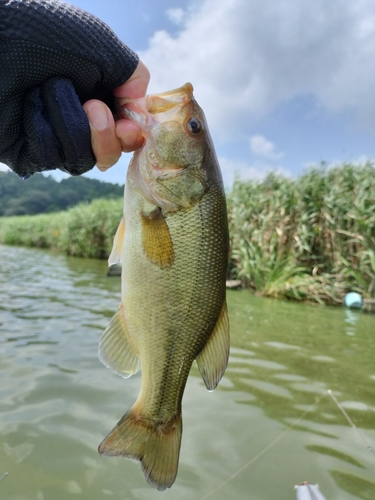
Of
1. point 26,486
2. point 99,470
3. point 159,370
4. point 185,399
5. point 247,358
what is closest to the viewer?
point 159,370

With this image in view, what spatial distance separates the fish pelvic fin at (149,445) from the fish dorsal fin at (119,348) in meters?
0.20

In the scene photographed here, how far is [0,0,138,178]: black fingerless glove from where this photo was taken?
4.87ft

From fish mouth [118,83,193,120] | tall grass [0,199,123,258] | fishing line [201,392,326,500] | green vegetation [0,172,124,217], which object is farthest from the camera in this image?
green vegetation [0,172,124,217]

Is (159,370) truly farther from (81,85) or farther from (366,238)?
(366,238)

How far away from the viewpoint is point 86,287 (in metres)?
10.1

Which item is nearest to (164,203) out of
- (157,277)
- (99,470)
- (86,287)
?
(157,277)

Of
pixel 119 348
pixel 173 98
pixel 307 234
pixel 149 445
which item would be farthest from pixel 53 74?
pixel 307 234

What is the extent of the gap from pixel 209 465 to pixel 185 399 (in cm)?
98

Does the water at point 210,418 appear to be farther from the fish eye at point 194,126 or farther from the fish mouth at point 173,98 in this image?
the fish mouth at point 173,98

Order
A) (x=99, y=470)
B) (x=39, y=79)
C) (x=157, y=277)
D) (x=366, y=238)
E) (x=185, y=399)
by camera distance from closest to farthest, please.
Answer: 1. (x=39, y=79)
2. (x=157, y=277)
3. (x=99, y=470)
4. (x=185, y=399)
5. (x=366, y=238)

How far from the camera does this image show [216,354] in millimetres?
1840

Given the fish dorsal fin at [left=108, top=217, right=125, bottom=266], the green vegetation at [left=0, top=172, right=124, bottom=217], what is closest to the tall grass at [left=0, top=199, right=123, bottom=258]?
the fish dorsal fin at [left=108, top=217, right=125, bottom=266]

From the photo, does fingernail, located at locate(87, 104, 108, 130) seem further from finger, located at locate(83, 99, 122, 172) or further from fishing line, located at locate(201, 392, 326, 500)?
fishing line, located at locate(201, 392, 326, 500)

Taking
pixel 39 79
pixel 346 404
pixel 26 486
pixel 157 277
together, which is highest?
pixel 39 79
